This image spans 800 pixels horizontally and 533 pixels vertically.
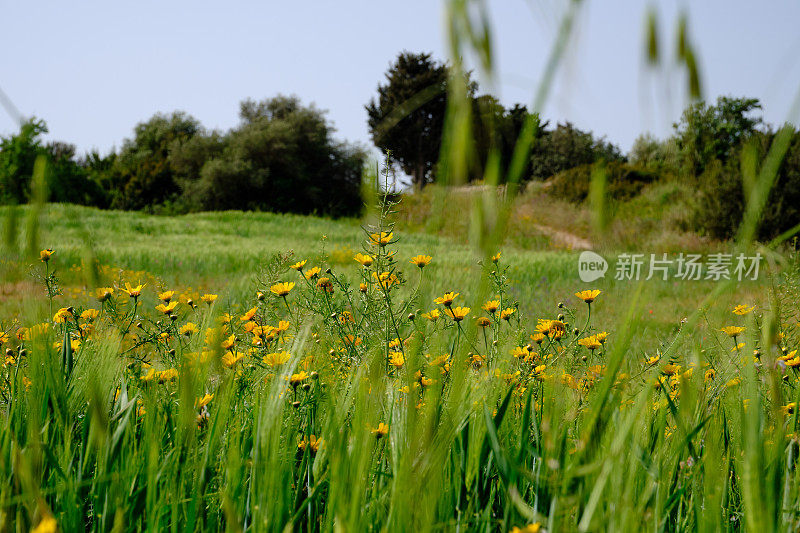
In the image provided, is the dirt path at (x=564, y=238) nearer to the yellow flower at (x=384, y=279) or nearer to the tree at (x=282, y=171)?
the tree at (x=282, y=171)

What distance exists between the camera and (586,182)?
1521cm

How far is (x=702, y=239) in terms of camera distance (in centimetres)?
1067

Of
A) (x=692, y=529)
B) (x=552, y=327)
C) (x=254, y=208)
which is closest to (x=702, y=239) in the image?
(x=552, y=327)

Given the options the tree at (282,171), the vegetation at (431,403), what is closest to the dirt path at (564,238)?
the tree at (282,171)

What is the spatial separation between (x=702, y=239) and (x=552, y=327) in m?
10.5

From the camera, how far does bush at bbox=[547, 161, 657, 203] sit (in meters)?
15.7

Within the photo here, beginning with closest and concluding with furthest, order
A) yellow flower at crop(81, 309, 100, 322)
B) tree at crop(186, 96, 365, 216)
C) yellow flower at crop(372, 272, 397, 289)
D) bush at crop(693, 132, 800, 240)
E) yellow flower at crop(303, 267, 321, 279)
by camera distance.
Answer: yellow flower at crop(372, 272, 397, 289), yellow flower at crop(303, 267, 321, 279), yellow flower at crop(81, 309, 100, 322), bush at crop(693, 132, 800, 240), tree at crop(186, 96, 365, 216)

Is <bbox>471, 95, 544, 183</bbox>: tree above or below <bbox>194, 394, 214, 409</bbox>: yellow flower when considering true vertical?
above

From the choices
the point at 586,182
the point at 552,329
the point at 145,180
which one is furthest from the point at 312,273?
the point at 145,180

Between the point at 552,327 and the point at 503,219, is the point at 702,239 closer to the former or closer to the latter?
the point at 552,327

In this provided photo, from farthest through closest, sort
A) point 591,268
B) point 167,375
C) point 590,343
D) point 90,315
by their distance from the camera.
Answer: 1. point 591,268
2. point 90,315
3. point 590,343
4. point 167,375

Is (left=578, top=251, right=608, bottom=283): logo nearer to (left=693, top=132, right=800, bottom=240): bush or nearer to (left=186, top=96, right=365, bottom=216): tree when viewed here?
(left=693, top=132, right=800, bottom=240): bush

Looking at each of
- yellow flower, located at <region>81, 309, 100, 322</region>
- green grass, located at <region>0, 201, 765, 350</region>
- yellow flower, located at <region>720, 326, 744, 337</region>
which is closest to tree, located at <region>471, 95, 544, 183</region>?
green grass, located at <region>0, 201, 765, 350</region>

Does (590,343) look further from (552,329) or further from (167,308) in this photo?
(167,308)
